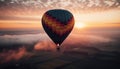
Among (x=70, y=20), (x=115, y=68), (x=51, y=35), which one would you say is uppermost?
(x=70, y=20)

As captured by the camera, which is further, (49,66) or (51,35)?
(49,66)

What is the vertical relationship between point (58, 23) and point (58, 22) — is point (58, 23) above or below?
below

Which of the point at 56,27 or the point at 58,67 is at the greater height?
the point at 56,27

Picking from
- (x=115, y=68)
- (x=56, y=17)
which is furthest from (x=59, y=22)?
(x=115, y=68)

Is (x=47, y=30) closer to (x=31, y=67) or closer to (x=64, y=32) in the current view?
(x=64, y=32)
